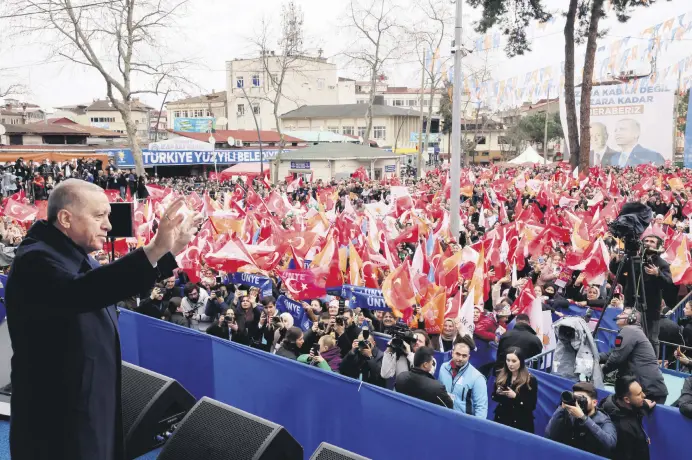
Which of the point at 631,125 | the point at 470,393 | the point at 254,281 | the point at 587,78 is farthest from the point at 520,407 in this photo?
the point at 631,125

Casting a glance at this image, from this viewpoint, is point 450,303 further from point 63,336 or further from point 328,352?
point 63,336


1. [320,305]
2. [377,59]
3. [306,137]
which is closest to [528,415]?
[320,305]

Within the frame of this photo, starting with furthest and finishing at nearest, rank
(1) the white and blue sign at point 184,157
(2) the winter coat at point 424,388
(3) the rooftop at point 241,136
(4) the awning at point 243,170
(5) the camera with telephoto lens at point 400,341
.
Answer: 1. (3) the rooftop at point 241,136
2. (4) the awning at point 243,170
3. (1) the white and blue sign at point 184,157
4. (5) the camera with telephoto lens at point 400,341
5. (2) the winter coat at point 424,388

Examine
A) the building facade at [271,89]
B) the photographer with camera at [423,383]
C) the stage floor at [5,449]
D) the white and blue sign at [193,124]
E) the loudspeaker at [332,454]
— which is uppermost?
the building facade at [271,89]

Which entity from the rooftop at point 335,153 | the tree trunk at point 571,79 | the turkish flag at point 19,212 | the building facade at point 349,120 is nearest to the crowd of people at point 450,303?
the turkish flag at point 19,212

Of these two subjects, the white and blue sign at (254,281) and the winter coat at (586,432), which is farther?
the white and blue sign at (254,281)

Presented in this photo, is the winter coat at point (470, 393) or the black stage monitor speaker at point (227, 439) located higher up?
the black stage monitor speaker at point (227, 439)

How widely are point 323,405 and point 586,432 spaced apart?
2.17 meters

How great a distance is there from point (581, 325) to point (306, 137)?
57.2 meters

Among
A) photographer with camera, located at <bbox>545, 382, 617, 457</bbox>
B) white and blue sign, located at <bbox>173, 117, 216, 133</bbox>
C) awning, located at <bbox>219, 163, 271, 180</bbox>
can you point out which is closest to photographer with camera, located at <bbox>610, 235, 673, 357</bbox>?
photographer with camera, located at <bbox>545, 382, 617, 457</bbox>

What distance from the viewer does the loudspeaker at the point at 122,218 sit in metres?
3.57

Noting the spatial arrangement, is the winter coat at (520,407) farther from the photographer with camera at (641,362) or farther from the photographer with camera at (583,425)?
the photographer with camera at (641,362)

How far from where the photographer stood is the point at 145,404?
414 cm

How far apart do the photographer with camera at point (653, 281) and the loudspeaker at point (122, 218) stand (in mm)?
5230
